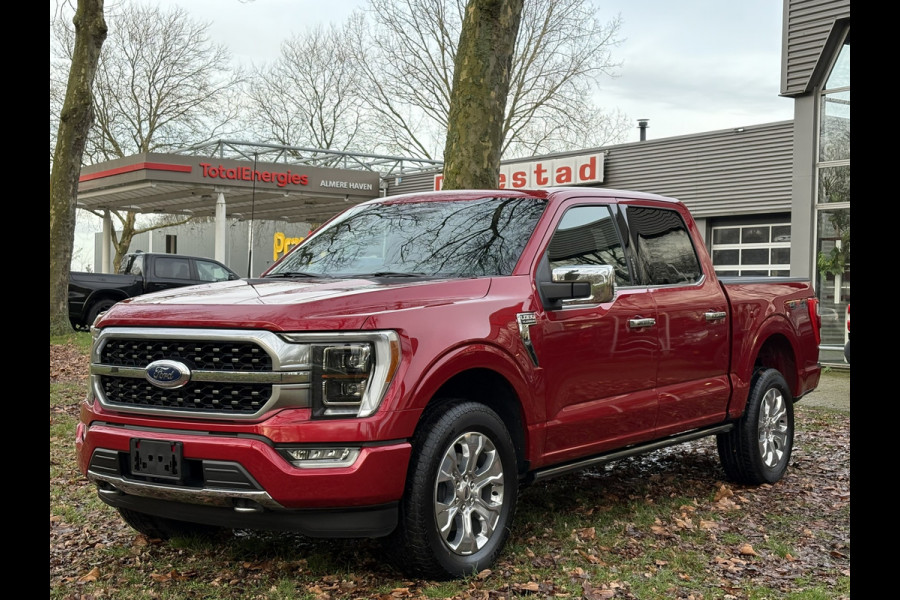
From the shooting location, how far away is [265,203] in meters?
34.3

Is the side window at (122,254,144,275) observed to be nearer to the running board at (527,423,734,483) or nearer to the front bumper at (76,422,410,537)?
the running board at (527,423,734,483)

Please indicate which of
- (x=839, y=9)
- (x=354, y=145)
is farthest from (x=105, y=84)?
(x=839, y=9)

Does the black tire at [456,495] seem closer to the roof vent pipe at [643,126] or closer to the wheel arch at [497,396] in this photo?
the wheel arch at [497,396]

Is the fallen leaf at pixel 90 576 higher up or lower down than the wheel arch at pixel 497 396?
lower down

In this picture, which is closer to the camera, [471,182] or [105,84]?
[471,182]

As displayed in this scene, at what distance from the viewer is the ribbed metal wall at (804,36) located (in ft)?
50.3

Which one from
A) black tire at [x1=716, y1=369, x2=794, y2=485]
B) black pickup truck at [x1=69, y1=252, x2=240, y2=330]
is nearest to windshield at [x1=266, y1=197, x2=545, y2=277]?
black tire at [x1=716, y1=369, x2=794, y2=485]

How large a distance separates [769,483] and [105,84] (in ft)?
136

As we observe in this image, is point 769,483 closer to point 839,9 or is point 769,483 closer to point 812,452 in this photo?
point 812,452

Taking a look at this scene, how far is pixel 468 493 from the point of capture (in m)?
4.56

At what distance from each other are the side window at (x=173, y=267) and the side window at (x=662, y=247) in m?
16.9

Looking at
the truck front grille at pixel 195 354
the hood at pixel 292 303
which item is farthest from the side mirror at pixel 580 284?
the truck front grille at pixel 195 354

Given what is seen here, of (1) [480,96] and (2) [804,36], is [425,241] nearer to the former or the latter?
(1) [480,96]

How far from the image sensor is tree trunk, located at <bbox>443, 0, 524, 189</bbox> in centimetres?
1054
